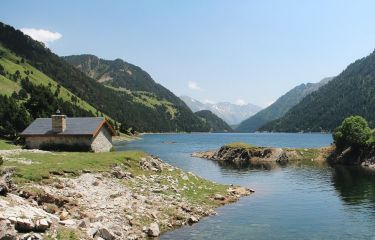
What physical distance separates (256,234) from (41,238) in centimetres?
1873

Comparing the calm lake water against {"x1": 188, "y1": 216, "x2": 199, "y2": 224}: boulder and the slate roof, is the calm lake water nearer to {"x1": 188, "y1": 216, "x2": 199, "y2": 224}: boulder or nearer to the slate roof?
{"x1": 188, "y1": 216, "x2": 199, "y2": 224}: boulder

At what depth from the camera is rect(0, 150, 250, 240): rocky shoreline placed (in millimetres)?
30725

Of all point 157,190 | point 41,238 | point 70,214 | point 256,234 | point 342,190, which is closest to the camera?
point 41,238

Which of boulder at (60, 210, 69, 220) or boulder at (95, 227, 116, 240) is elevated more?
boulder at (60, 210, 69, 220)

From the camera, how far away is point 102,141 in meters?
75.6

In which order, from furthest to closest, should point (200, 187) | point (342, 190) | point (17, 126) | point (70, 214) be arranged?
point (17, 126) → point (342, 190) → point (200, 187) → point (70, 214)

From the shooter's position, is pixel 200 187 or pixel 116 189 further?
pixel 200 187

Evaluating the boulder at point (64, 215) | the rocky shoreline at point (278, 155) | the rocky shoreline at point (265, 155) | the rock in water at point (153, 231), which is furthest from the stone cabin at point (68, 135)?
the rocky shoreline at point (265, 155)

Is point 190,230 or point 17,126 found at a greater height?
point 17,126

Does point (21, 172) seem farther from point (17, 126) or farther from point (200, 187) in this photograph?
point (17, 126)

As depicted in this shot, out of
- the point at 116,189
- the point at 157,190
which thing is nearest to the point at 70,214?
the point at 116,189

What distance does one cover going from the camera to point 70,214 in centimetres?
3597

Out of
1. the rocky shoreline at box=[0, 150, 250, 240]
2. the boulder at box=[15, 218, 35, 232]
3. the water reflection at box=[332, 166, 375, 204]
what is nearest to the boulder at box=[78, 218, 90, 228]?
the rocky shoreline at box=[0, 150, 250, 240]

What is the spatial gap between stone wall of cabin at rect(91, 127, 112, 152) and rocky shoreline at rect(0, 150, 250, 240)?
17.7 meters
